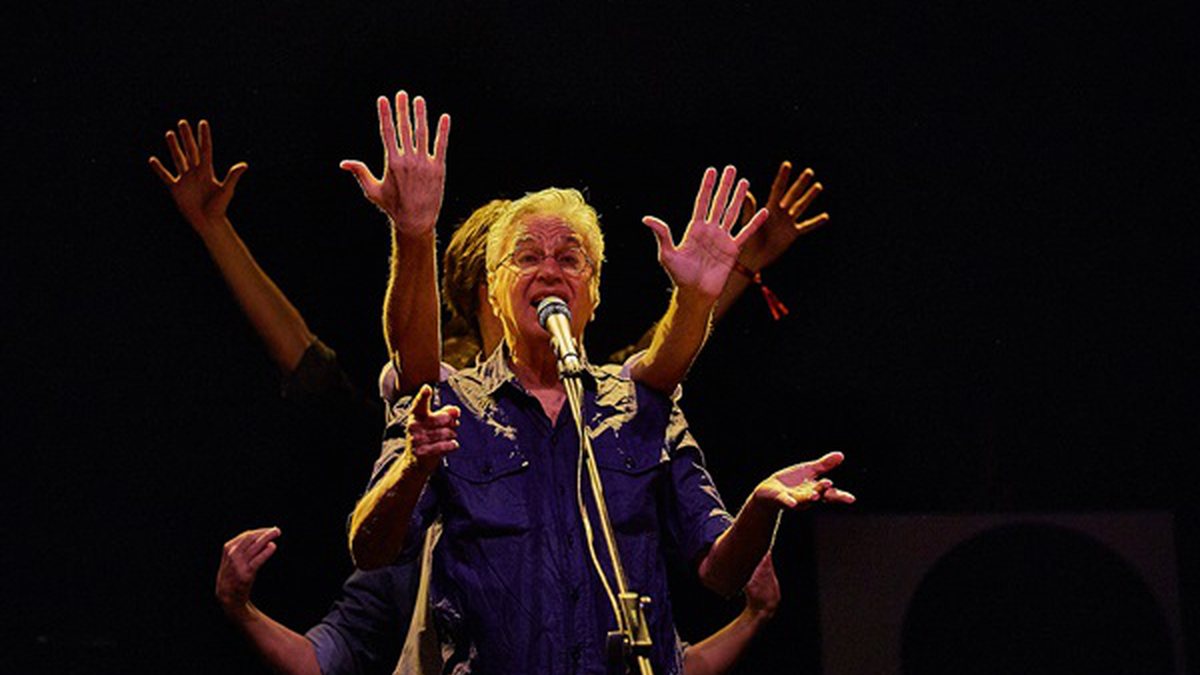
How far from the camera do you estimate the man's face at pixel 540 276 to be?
239 cm

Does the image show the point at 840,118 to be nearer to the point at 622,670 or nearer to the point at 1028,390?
the point at 1028,390

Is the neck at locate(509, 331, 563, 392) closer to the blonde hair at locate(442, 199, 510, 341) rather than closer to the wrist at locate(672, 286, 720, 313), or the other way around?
the wrist at locate(672, 286, 720, 313)

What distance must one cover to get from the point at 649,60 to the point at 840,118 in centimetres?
51

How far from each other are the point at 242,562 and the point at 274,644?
23cm

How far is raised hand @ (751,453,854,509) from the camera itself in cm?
204

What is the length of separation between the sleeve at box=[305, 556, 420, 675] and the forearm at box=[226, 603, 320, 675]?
7 centimetres

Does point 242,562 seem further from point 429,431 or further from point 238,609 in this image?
point 429,431

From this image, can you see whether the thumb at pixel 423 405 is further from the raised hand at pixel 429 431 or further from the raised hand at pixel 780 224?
the raised hand at pixel 780 224

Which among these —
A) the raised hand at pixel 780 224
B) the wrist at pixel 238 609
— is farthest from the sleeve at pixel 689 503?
the raised hand at pixel 780 224

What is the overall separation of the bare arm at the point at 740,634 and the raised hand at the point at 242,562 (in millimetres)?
942

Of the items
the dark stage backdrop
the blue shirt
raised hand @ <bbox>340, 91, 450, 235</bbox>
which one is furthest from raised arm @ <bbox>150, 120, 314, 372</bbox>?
raised hand @ <bbox>340, 91, 450, 235</bbox>

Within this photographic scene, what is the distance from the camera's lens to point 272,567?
3566 millimetres

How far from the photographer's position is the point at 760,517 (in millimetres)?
2137

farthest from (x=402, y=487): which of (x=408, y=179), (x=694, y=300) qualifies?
(x=694, y=300)
